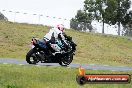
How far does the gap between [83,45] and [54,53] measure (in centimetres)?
2520

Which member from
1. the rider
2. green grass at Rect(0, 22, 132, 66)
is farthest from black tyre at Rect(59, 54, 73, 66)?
green grass at Rect(0, 22, 132, 66)

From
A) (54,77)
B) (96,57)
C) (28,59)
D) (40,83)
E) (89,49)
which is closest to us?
(40,83)

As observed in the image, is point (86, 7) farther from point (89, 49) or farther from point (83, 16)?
point (89, 49)

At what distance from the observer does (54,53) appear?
2128 cm

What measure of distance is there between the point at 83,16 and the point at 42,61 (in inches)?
2603

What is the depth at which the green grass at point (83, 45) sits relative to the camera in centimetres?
3828

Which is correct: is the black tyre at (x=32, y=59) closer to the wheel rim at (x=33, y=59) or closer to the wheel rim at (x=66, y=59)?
the wheel rim at (x=33, y=59)

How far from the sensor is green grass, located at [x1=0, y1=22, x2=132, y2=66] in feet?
126

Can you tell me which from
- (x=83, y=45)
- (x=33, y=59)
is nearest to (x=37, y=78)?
(x=33, y=59)

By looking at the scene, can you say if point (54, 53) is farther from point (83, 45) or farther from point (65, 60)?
point (83, 45)

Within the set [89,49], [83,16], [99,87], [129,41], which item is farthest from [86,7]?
[99,87]

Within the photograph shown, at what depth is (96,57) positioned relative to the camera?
134ft

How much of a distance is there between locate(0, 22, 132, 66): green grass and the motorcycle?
13.6 metres

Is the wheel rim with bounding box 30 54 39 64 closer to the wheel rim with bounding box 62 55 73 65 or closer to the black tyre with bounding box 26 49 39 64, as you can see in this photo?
the black tyre with bounding box 26 49 39 64
